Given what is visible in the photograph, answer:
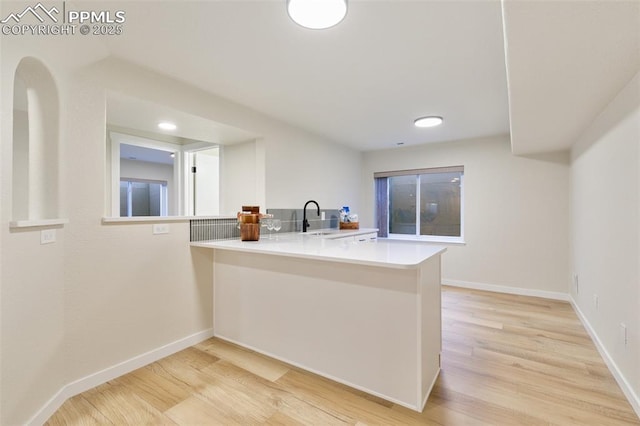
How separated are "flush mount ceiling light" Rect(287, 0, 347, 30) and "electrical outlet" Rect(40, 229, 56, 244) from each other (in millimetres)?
1775

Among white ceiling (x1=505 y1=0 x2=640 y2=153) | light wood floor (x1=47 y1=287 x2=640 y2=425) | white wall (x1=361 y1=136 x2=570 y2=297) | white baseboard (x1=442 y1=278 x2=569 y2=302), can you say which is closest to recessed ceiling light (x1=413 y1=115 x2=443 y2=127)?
white ceiling (x1=505 y1=0 x2=640 y2=153)

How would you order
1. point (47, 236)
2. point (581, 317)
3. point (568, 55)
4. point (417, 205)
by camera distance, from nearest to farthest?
point (568, 55) → point (47, 236) → point (581, 317) → point (417, 205)

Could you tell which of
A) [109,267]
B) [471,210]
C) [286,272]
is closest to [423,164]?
[471,210]

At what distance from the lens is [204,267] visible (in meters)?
2.65

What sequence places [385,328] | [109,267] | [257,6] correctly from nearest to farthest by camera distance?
[257,6]
[385,328]
[109,267]

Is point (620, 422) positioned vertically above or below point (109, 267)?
below

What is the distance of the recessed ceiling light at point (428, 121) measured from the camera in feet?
11.0

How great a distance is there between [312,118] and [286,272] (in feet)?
6.58

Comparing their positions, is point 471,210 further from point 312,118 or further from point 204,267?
point 204,267

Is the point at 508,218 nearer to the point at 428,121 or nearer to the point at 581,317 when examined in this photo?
the point at 581,317

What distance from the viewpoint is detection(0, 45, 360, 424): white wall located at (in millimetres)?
1423

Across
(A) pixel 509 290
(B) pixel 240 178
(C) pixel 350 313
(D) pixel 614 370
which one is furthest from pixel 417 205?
(C) pixel 350 313

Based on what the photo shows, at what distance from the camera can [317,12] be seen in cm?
148

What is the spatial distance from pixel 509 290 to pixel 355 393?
3.36 metres
